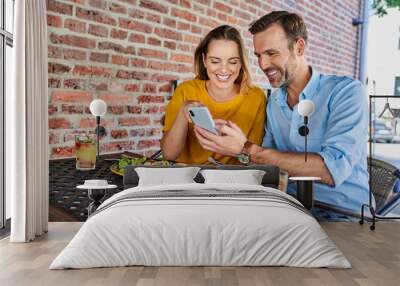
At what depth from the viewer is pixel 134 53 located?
19.5ft

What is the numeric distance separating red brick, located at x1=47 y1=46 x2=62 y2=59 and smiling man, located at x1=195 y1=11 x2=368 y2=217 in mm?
1527

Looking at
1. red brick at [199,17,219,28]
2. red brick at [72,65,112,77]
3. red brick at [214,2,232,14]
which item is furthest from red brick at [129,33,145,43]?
red brick at [214,2,232,14]

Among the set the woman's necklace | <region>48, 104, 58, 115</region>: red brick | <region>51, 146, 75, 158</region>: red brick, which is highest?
the woman's necklace

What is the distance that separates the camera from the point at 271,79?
5.93 metres

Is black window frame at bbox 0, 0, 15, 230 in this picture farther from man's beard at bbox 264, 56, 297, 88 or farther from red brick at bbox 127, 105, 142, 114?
man's beard at bbox 264, 56, 297, 88

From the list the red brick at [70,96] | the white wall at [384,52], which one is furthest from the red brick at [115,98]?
the white wall at [384,52]

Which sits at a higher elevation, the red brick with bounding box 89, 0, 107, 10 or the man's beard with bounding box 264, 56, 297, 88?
the red brick with bounding box 89, 0, 107, 10

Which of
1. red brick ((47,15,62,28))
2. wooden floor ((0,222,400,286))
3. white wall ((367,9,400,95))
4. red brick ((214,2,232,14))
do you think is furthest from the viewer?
white wall ((367,9,400,95))

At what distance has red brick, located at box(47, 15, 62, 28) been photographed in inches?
215

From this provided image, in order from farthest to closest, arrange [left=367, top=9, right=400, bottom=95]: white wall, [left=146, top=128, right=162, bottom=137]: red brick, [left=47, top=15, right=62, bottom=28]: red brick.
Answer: [left=367, top=9, right=400, bottom=95]: white wall < [left=146, top=128, right=162, bottom=137]: red brick < [left=47, top=15, right=62, bottom=28]: red brick

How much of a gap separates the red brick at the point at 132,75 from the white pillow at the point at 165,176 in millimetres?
929

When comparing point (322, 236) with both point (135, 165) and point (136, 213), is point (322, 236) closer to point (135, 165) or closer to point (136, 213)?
point (136, 213)

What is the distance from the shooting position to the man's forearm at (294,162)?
5848 mm

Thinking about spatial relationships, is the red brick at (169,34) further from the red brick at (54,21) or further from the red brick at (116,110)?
the red brick at (54,21)
